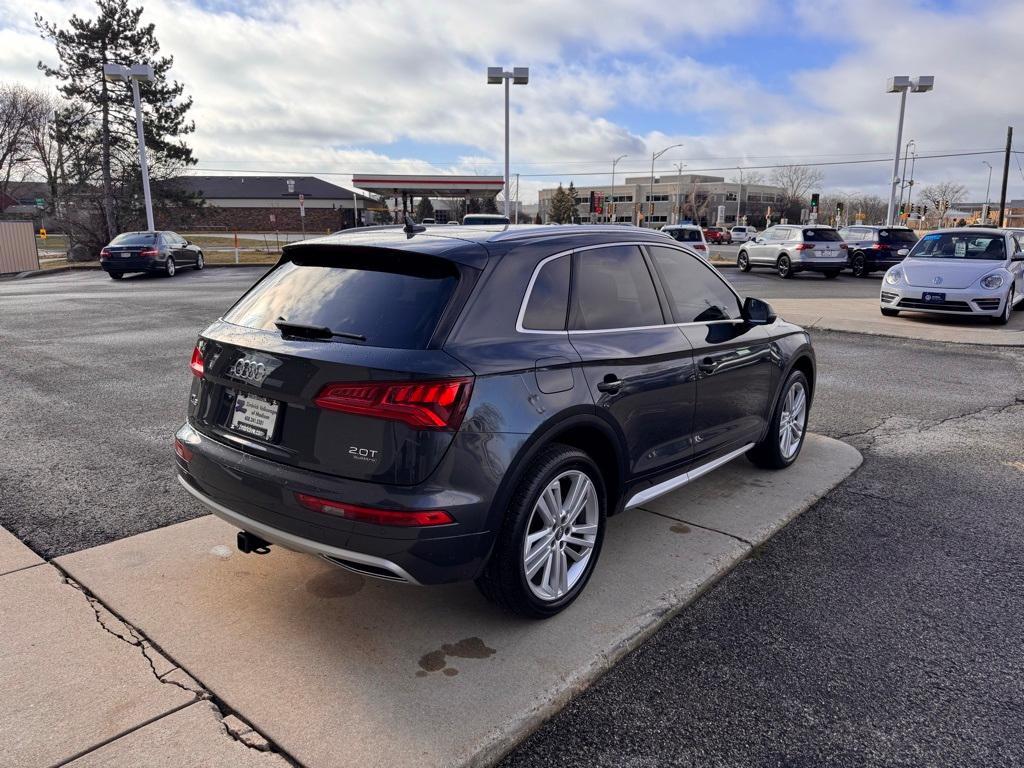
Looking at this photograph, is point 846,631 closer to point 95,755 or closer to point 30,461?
point 95,755

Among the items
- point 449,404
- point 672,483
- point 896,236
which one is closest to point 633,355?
point 672,483

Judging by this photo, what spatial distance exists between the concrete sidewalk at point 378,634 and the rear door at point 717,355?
1.84 feet

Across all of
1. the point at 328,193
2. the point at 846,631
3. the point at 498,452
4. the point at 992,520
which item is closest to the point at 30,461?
the point at 498,452

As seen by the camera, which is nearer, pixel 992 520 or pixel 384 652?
pixel 384 652

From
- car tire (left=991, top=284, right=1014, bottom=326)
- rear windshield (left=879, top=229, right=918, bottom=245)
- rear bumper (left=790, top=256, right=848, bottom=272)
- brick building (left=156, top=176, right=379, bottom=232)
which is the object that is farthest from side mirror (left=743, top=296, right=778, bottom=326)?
brick building (left=156, top=176, right=379, bottom=232)

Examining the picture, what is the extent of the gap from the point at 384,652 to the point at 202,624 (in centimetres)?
84

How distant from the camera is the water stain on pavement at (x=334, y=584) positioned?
355cm

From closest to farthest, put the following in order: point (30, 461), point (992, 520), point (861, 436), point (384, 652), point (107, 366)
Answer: point (384, 652) < point (992, 520) < point (30, 461) < point (861, 436) < point (107, 366)

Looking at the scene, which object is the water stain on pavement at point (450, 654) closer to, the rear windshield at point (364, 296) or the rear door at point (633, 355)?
the rear door at point (633, 355)

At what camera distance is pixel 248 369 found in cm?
315

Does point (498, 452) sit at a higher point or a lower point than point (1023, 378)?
higher

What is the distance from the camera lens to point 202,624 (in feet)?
10.6

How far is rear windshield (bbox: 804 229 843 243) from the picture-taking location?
81.2 ft

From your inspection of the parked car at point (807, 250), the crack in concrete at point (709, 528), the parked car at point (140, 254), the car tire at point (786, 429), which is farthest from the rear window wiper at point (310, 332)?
the parked car at point (807, 250)
